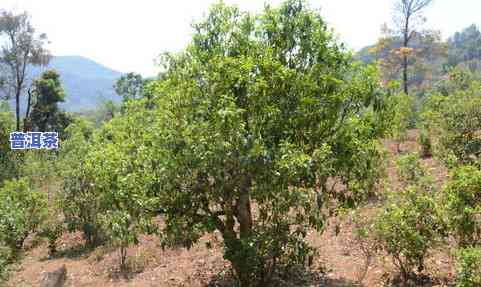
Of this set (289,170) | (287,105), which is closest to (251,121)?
(287,105)

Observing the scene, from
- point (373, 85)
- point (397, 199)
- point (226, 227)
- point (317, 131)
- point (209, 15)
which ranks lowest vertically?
point (226, 227)

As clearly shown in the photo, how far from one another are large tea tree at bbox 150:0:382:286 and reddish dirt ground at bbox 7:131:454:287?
2.10 metres

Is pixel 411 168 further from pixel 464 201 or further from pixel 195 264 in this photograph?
pixel 195 264

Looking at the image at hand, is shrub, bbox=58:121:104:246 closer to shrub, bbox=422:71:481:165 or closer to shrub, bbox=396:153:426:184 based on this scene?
shrub, bbox=396:153:426:184

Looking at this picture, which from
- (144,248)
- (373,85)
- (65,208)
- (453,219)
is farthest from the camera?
(65,208)

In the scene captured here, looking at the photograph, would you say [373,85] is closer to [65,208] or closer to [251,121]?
[251,121]

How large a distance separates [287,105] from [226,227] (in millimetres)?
2835

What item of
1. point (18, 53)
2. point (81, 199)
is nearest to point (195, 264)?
point (81, 199)

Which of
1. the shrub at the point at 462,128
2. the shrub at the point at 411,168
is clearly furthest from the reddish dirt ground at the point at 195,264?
the shrub at the point at 411,168

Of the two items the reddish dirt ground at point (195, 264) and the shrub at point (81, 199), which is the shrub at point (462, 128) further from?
the shrub at point (81, 199)

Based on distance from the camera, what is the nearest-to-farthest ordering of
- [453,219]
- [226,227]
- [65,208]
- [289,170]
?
[289,170] → [453,219] → [226,227] → [65,208]

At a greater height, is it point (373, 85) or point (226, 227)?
point (373, 85)

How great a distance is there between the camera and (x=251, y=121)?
878cm

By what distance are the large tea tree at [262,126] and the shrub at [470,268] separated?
228 cm
